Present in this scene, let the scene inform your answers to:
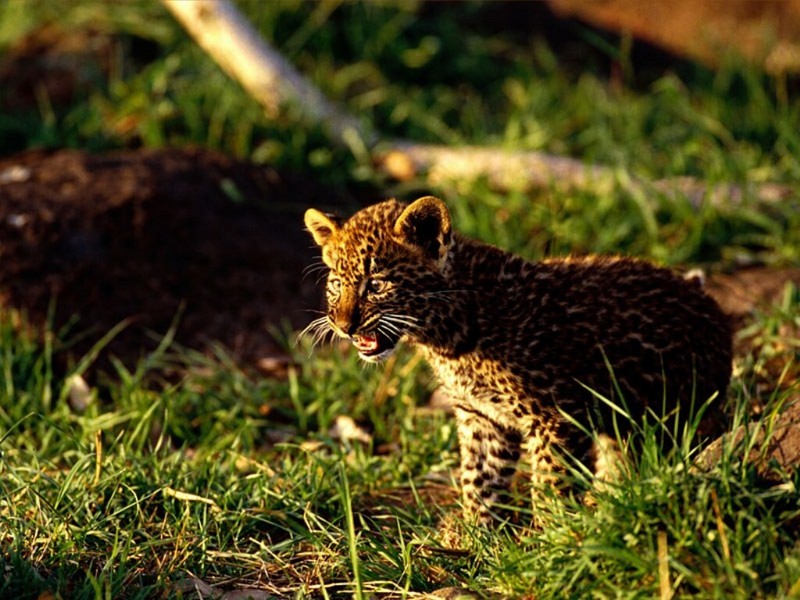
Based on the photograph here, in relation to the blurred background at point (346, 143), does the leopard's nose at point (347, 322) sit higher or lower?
higher

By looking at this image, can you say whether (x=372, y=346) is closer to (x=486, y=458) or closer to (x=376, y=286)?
(x=376, y=286)

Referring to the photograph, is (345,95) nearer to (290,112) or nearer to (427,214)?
(290,112)

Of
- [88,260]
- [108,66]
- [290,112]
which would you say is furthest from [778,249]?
[108,66]

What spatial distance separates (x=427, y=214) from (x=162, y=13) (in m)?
6.22

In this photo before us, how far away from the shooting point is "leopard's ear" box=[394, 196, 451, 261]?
17.3 ft

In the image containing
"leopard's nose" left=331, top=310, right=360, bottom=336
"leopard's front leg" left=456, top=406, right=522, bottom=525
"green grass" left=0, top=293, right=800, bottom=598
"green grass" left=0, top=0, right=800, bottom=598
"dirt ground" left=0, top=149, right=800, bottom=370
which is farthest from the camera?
"dirt ground" left=0, top=149, right=800, bottom=370

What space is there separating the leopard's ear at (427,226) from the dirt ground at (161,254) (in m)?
2.58

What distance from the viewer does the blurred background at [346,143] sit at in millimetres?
8086

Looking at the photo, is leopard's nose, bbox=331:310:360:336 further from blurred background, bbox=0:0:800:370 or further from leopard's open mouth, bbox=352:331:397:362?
blurred background, bbox=0:0:800:370

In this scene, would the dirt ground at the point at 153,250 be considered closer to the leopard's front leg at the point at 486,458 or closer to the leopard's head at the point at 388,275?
the leopard's front leg at the point at 486,458

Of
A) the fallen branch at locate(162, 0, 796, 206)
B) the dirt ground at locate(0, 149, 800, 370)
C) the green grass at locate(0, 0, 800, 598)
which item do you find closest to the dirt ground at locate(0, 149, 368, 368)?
the dirt ground at locate(0, 149, 800, 370)

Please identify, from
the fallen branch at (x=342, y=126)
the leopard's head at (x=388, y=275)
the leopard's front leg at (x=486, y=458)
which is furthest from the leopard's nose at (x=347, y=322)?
the fallen branch at (x=342, y=126)

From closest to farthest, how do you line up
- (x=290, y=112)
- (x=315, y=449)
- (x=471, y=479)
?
(x=471, y=479)
(x=315, y=449)
(x=290, y=112)

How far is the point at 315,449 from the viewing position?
6.54 meters
